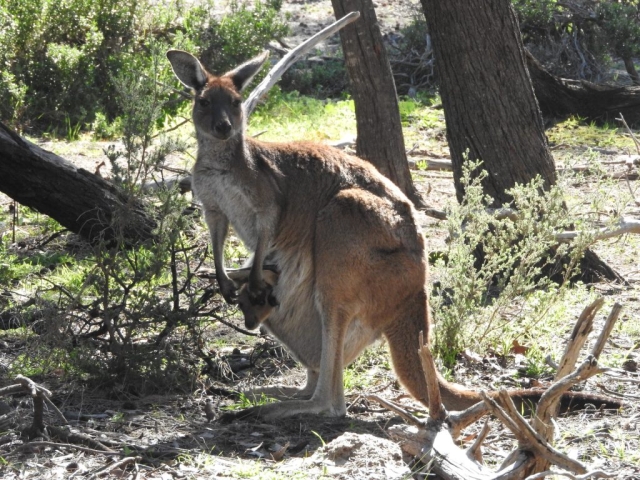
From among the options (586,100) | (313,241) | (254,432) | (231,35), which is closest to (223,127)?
(313,241)

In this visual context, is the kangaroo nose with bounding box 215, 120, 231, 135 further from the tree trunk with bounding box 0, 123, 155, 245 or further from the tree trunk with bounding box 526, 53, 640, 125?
the tree trunk with bounding box 526, 53, 640, 125

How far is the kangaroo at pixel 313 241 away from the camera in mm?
4605

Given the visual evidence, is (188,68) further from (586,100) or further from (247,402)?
(586,100)

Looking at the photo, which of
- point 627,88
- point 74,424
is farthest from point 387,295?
point 627,88

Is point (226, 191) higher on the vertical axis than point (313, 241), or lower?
higher

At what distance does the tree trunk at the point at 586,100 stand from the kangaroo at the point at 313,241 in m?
A: 6.55

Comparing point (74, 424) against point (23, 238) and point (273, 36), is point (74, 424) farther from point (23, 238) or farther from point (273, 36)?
point (273, 36)

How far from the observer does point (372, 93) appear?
25.8 feet

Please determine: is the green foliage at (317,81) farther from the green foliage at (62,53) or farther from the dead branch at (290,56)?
the dead branch at (290,56)

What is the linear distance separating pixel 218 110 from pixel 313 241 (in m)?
0.89

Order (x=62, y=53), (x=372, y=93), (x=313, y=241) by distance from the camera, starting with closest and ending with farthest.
Result: 1. (x=313, y=241)
2. (x=372, y=93)
3. (x=62, y=53)

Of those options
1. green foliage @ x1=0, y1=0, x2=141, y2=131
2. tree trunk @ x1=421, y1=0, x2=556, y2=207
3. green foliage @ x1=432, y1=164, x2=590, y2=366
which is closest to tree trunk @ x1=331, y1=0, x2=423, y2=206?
tree trunk @ x1=421, y1=0, x2=556, y2=207

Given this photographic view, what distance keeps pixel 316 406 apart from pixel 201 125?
164 centimetres

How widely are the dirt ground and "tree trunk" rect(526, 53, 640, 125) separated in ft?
18.4
